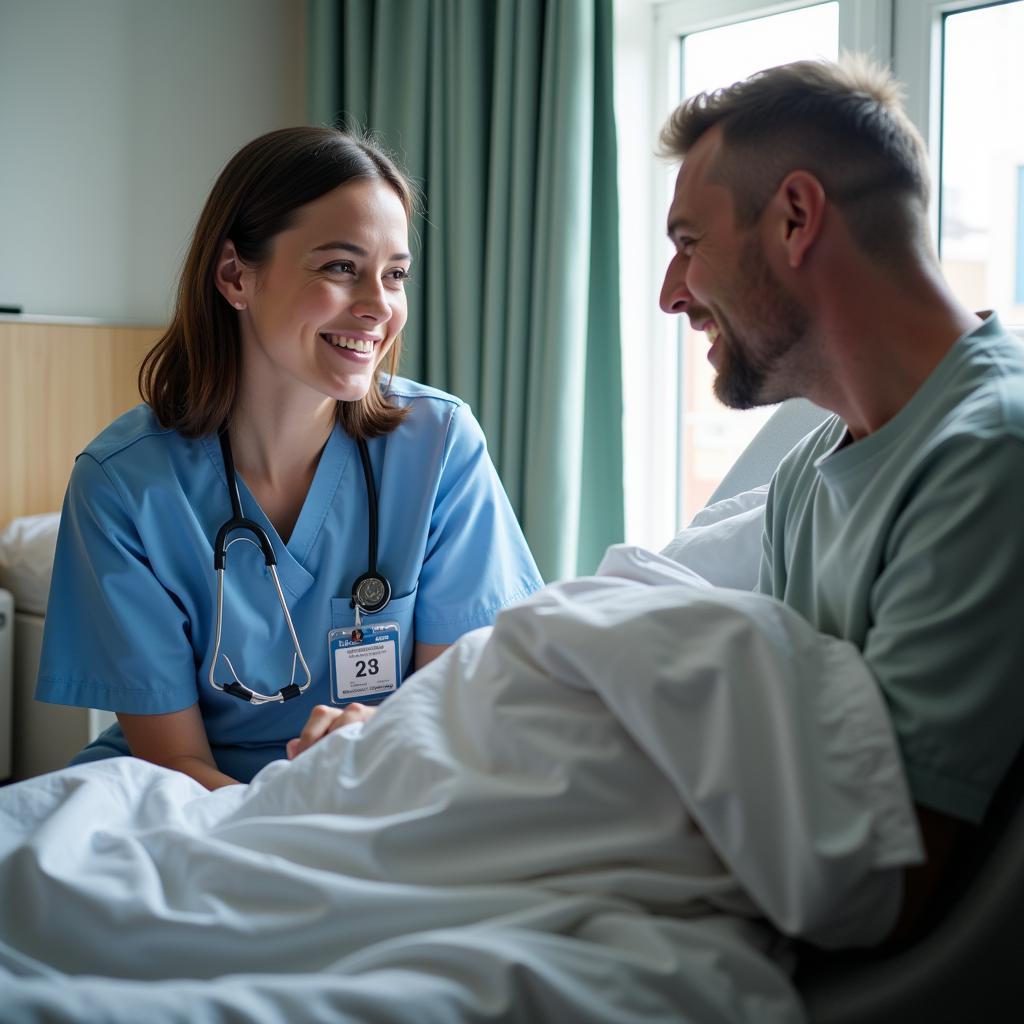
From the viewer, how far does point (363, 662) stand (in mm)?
1648

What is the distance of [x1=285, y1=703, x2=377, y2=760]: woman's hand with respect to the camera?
4.12ft

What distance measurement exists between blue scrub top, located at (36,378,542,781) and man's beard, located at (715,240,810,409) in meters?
0.65

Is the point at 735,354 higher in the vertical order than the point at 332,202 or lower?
lower

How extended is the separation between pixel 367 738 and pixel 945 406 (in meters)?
0.61

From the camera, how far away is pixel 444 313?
128 inches

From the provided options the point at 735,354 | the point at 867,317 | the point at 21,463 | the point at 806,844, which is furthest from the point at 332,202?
the point at 21,463

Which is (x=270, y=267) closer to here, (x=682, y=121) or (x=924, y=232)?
(x=682, y=121)

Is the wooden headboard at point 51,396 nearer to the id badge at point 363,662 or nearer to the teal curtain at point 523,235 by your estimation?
the teal curtain at point 523,235

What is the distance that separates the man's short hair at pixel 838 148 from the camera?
1.09 m

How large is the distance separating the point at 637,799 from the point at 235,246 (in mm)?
1182

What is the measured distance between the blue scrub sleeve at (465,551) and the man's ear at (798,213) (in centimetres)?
76

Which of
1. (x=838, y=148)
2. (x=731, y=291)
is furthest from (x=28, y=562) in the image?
(x=838, y=148)

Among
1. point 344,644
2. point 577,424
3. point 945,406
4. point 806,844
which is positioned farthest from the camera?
point 577,424

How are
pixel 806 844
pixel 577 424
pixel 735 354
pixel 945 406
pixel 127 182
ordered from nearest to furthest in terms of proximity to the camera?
pixel 806 844 → pixel 945 406 → pixel 735 354 → pixel 577 424 → pixel 127 182
